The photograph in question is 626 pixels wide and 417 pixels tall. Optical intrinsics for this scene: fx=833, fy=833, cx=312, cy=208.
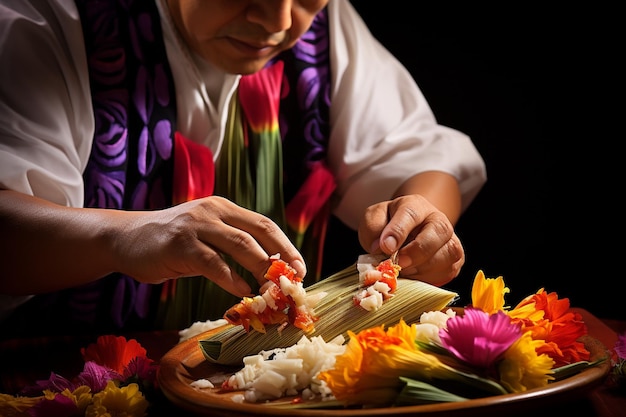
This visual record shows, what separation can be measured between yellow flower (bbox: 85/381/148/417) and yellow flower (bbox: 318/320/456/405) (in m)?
0.23

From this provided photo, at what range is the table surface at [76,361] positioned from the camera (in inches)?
37.4

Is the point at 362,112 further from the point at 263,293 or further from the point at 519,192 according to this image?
the point at 263,293

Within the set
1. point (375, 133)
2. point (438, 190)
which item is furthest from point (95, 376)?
point (375, 133)

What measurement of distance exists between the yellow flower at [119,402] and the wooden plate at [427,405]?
3 cm

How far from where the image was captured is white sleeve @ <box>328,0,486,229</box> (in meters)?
1.68

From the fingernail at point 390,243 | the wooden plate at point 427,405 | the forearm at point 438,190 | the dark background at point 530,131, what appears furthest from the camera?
the dark background at point 530,131

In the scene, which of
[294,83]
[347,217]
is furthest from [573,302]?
[294,83]

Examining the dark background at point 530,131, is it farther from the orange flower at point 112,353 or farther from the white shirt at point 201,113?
the orange flower at point 112,353

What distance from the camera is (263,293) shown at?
3.36ft

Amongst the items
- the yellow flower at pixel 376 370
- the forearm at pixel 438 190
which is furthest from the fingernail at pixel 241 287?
the forearm at pixel 438 190

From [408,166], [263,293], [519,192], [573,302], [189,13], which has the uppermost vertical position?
[189,13]

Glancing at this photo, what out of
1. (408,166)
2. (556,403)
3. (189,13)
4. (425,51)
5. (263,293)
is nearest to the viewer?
(556,403)

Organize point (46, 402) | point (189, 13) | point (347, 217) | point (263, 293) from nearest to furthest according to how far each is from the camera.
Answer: point (46, 402) → point (263, 293) → point (189, 13) → point (347, 217)

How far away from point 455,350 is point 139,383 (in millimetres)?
382
